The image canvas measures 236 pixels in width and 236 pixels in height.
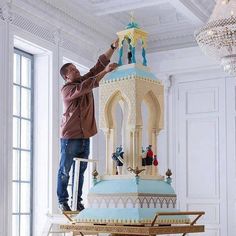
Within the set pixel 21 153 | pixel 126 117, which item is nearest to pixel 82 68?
pixel 21 153

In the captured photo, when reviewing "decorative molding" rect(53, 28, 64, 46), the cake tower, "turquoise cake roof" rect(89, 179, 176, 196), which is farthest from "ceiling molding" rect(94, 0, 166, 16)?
"turquoise cake roof" rect(89, 179, 176, 196)

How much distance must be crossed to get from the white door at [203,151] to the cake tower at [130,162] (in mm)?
4033

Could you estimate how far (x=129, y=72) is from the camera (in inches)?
226

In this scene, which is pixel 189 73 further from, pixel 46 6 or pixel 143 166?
pixel 143 166

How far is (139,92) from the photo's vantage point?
18.7ft

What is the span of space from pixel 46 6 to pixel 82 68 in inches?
55.1

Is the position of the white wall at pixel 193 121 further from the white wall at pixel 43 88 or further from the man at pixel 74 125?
the man at pixel 74 125

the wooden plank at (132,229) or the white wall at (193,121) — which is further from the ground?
the white wall at (193,121)

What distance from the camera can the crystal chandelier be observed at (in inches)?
252

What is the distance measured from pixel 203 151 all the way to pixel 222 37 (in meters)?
3.82

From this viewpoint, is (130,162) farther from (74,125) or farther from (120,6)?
(120,6)

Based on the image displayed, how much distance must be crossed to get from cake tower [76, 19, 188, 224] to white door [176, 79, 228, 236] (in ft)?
13.2

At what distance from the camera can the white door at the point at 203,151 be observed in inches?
383

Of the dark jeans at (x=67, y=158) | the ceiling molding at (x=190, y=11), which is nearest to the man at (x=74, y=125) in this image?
the dark jeans at (x=67, y=158)
